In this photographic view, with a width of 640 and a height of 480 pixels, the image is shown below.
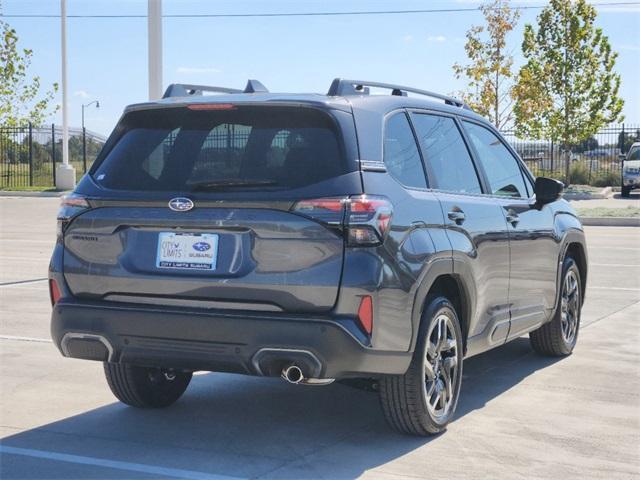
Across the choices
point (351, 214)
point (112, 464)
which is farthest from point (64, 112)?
point (351, 214)

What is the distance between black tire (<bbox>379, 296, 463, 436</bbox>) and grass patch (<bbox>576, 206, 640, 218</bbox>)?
20474 mm

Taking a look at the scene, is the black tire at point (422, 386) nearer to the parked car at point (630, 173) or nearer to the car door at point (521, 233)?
the car door at point (521, 233)

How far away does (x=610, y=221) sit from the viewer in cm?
2500

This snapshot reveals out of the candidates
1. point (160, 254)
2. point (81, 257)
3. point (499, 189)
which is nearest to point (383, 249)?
point (160, 254)

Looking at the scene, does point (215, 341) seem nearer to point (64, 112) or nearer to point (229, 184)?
point (229, 184)

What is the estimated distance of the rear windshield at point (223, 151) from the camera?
5227mm

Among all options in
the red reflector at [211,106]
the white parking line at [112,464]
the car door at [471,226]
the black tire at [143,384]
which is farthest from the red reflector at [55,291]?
the car door at [471,226]

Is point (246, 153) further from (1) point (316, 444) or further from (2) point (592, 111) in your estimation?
(2) point (592, 111)

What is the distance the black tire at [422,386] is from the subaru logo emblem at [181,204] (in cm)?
131

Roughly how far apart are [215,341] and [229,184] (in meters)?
0.78

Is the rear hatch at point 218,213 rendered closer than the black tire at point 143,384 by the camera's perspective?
Yes

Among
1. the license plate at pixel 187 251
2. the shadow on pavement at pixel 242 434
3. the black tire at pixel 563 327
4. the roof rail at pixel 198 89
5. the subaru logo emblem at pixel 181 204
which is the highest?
the roof rail at pixel 198 89

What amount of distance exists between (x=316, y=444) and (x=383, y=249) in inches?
46.4

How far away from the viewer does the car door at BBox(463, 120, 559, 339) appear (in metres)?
6.92
